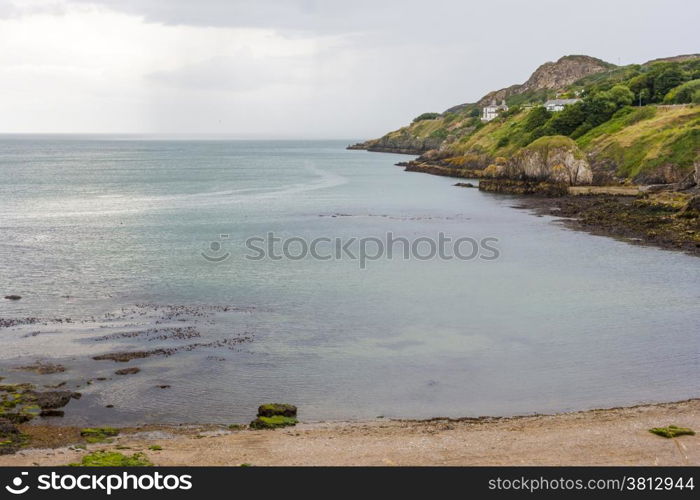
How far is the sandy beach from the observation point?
59.6 ft

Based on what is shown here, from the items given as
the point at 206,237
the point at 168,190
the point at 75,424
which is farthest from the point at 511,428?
the point at 168,190

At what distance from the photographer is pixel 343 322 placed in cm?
3288

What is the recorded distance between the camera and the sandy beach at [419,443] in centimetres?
1817

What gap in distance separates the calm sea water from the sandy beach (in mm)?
1458

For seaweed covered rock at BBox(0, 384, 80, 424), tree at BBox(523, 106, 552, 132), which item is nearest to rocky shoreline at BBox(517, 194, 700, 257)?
seaweed covered rock at BBox(0, 384, 80, 424)

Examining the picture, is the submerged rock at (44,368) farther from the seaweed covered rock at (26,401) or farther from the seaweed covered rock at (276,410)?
the seaweed covered rock at (276,410)

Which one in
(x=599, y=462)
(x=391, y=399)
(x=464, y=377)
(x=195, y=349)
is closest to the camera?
(x=599, y=462)

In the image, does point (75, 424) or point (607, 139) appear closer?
point (75, 424)

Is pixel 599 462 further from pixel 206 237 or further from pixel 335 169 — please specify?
pixel 335 169

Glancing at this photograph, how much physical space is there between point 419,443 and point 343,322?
537 inches

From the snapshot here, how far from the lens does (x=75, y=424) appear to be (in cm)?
2145

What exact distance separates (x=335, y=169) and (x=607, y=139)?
5995 cm

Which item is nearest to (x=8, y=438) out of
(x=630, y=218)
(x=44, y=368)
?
(x=44, y=368)

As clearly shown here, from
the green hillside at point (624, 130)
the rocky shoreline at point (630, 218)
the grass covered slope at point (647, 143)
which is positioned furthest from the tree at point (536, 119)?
the rocky shoreline at point (630, 218)
